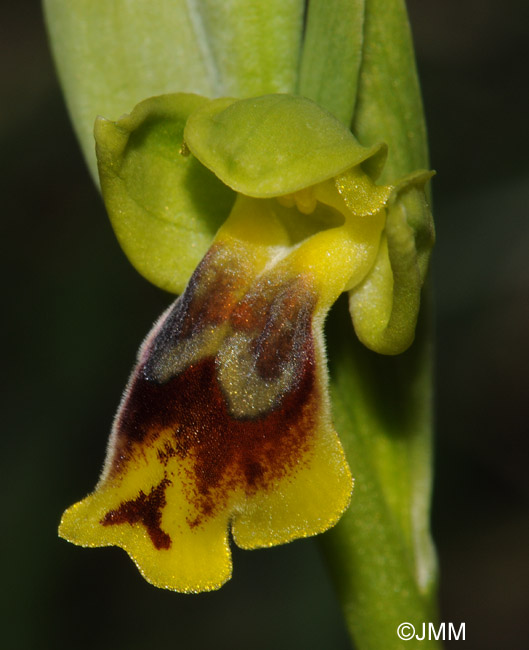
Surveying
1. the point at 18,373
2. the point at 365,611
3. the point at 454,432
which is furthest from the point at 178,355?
the point at 454,432

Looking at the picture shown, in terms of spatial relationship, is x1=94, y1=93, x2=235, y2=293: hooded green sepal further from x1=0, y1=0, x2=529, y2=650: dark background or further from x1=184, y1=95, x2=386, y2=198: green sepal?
x1=0, y1=0, x2=529, y2=650: dark background

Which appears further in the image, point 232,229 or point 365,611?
point 365,611

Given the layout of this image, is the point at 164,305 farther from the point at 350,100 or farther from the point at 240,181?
the point at 240,181

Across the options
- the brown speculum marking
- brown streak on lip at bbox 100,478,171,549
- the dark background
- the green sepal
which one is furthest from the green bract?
the dark background

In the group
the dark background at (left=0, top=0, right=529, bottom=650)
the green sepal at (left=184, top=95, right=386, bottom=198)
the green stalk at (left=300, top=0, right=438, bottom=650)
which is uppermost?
the green sepal at (left=184, top=95, right=386, bottom=198)

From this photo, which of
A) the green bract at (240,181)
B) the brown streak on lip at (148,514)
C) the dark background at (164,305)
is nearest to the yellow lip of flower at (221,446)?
the brown streak on lip at (148,514)

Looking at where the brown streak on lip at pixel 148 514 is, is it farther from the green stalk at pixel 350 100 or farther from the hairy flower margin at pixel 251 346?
the green stalk at pixel 350 100

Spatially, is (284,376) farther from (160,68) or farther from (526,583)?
(526,583)
